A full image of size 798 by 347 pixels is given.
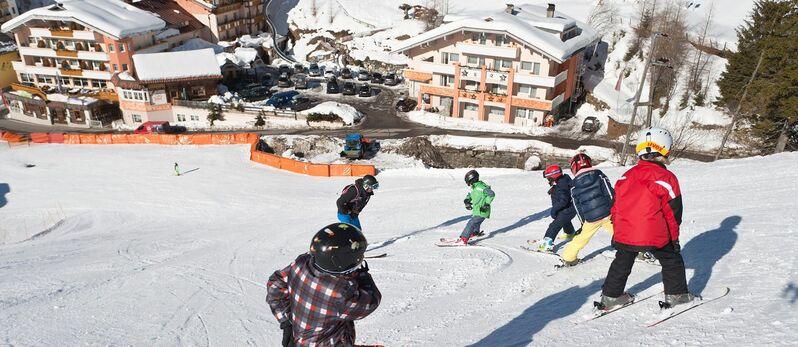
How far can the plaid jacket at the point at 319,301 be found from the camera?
405 centimetres

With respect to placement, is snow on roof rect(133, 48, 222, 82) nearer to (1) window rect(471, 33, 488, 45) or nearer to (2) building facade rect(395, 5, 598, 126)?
(2) building facade rect(395, 5, 598, 126)

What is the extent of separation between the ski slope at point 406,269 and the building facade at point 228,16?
4358cm

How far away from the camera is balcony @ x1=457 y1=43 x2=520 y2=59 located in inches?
1576

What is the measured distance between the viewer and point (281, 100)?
46.5 metres

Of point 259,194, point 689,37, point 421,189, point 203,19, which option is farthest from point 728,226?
point 203,19

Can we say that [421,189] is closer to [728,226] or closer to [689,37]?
[728,226]

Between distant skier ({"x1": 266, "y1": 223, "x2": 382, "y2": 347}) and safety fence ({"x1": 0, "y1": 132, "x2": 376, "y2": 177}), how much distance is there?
21.4 meters

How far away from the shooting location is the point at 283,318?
4363mm

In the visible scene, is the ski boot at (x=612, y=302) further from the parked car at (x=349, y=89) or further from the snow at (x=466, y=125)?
the parked car at (x=349, y=89)

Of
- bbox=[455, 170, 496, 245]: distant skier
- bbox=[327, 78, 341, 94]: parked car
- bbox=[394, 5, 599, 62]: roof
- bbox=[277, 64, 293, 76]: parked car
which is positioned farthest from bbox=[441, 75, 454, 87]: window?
bbox=[455, 170, 496, 245]: distant skier

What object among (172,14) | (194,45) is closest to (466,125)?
(194,45)

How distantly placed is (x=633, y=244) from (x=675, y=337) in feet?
3.53

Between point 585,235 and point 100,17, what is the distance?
51956mm

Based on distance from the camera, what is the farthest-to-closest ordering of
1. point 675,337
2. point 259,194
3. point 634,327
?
point 259,194 → point 634,327 → point 675,337
